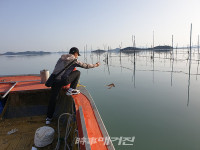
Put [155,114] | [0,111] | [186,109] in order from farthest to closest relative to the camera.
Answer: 1. [186,109]
2. [155,114]
3. [0,111]

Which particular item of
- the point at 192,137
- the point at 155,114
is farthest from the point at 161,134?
the point at 155,114

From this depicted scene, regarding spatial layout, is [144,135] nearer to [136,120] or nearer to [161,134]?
[161,134]

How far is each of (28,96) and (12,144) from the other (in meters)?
1.75

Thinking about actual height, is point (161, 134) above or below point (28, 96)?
below

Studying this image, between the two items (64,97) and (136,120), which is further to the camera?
(136,120)

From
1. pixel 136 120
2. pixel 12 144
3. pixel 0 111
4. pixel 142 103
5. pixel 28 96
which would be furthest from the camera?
pixel 142 103

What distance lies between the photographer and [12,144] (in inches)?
120

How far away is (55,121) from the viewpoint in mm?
4012

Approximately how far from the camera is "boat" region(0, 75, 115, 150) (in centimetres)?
218

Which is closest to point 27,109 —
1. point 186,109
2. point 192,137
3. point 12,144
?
point 12,144

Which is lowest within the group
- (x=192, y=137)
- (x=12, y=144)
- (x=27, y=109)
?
(x=192, y=137)

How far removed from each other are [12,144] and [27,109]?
153 cm

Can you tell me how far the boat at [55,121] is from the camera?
218cm

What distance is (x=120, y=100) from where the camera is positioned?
32.5ft
